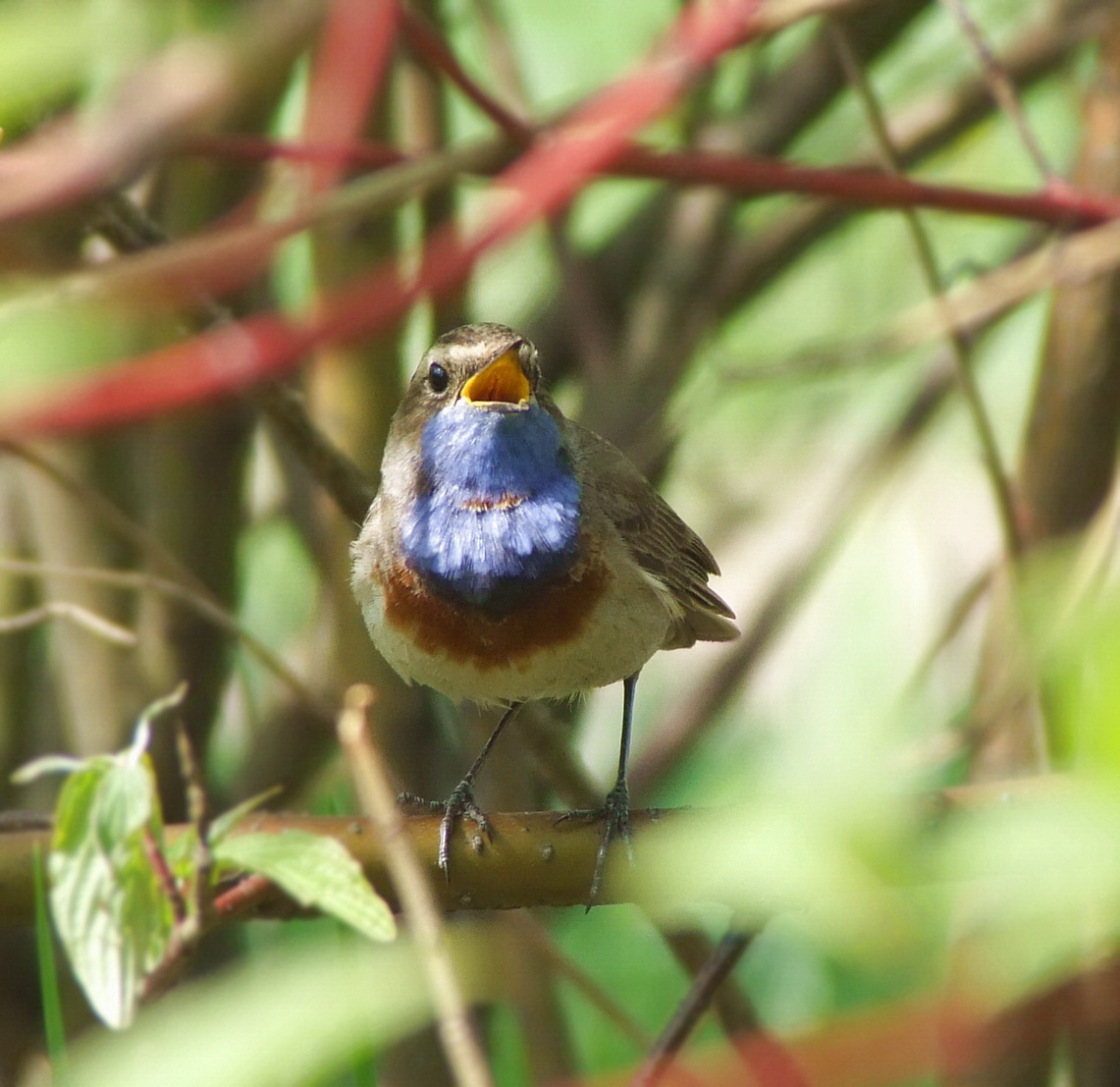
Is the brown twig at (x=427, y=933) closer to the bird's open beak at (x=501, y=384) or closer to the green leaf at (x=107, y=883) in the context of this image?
the green leaf at (x=107, y=883)

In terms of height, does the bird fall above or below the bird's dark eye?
below

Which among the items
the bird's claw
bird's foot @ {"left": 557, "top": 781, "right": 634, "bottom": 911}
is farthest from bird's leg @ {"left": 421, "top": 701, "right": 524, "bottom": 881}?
bird's foot @ {"left": 557, "top": 781, "right": 634, "bottom": 911}

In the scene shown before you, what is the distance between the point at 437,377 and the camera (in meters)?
3.22

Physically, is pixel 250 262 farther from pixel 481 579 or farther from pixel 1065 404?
pixel 1065 404

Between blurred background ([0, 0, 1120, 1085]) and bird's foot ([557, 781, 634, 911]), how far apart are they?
0.45ft

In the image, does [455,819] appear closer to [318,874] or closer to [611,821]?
[611,821]

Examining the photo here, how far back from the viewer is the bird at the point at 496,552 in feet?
10.0

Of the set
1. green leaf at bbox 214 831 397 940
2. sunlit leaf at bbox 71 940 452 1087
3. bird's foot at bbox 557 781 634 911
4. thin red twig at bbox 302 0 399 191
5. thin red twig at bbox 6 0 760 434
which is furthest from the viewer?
bird's foot at bbox 557 781 634 911

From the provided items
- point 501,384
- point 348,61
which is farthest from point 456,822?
point 348,61

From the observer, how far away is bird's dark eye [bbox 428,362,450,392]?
10.5ft

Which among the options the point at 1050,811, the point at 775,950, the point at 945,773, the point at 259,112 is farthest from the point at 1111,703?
the point at 775,950

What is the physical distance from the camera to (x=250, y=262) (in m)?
2.14

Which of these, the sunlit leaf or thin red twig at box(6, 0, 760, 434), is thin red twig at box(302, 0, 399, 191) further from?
the sunlit leaf

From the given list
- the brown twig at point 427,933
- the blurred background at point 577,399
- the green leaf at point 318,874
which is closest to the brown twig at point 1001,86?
the blurred background at point 577,399
